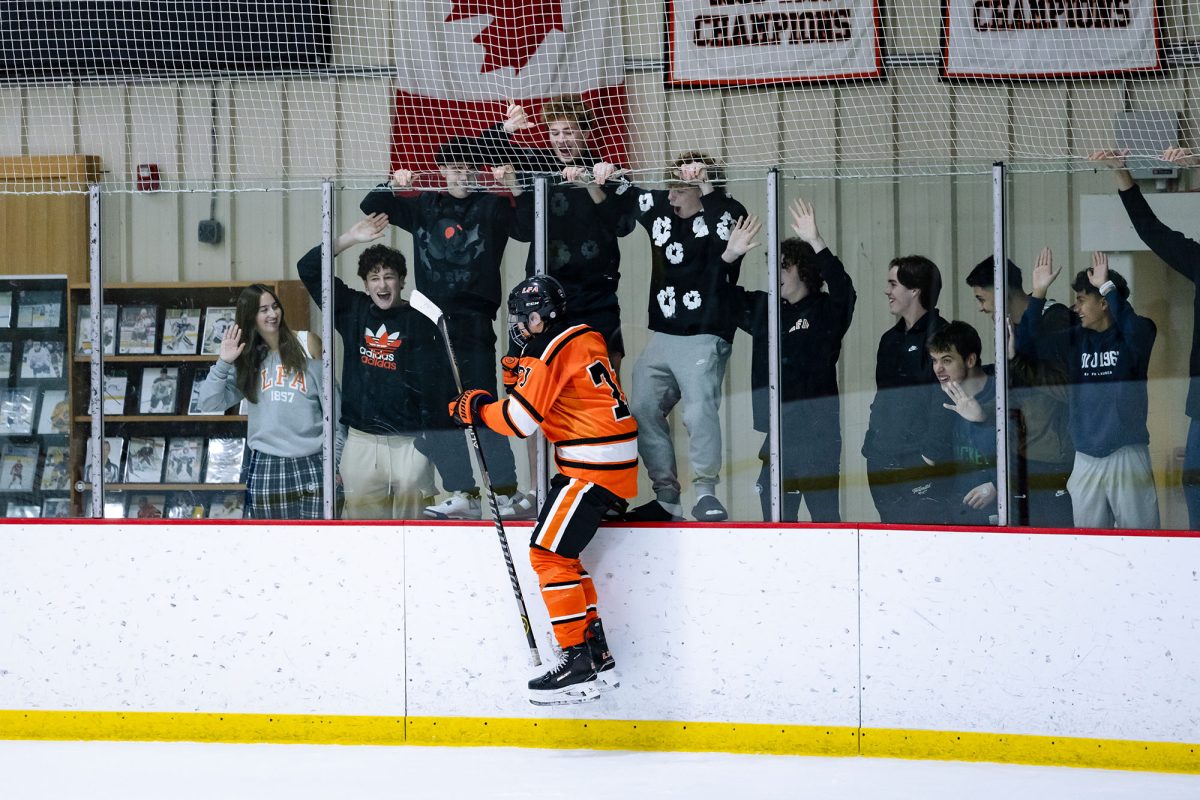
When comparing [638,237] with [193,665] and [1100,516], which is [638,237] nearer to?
[1100,516]

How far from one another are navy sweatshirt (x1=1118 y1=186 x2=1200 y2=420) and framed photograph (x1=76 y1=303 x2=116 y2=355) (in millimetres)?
2997

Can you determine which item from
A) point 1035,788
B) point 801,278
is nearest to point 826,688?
point 1035,788

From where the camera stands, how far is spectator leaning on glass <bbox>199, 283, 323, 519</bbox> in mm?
4078

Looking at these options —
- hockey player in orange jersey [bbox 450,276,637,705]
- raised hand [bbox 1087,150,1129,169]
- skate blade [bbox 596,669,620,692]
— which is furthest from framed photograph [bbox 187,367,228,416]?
raised hand [bbox 1087,150,1129,169]

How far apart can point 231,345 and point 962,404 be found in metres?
2.19

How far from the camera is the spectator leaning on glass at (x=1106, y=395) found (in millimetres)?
3664

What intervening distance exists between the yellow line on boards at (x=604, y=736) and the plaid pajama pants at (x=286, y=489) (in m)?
0.60

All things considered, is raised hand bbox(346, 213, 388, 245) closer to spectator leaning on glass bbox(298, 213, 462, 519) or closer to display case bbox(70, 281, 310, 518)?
spectator leaning on glass bbox(298, 213, 462, 519)

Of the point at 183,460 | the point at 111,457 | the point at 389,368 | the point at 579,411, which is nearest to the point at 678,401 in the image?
the point at 579,411

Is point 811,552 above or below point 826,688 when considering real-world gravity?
above

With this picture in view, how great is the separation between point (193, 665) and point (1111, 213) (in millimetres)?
2948

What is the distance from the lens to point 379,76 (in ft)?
16.9

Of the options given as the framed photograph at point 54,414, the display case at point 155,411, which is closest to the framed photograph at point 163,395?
the display case at point 155,411

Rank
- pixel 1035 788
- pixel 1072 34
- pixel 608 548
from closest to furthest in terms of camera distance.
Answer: pixel 1035 788
pixel 608 548
pixel 1072 34
